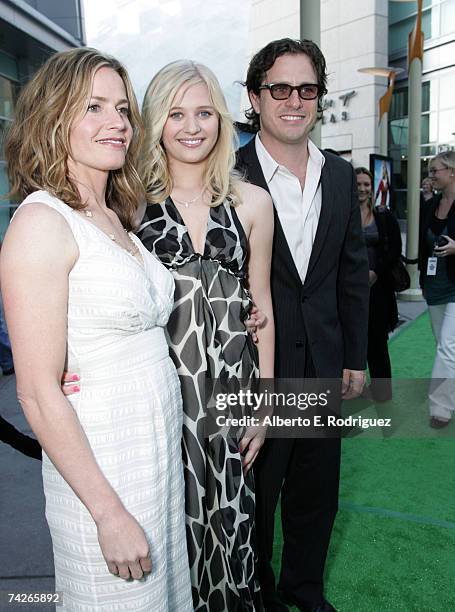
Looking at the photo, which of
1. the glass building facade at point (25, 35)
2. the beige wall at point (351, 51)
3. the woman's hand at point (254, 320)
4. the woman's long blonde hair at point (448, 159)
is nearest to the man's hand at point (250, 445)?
the woman's hand at point (254, 320)

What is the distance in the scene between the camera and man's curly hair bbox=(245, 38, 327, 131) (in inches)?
81.2

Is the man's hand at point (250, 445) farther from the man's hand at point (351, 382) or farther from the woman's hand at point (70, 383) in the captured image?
the woman's hand at point (70, 383)

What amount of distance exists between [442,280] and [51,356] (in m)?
3.44

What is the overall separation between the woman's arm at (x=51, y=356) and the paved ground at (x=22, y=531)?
140cm

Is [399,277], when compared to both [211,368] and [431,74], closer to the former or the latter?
[211,368]

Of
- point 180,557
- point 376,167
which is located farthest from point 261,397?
point 376,167

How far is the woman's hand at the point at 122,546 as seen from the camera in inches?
44.3

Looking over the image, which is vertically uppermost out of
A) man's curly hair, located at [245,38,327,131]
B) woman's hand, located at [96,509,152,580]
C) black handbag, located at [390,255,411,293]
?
man's curly hair, located at [245,38,327,131]

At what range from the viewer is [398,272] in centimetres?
428

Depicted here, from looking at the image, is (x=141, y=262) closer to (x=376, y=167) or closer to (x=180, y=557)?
(x=180, y=557)

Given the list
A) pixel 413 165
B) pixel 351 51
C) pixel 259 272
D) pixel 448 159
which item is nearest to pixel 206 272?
pixel 259 272

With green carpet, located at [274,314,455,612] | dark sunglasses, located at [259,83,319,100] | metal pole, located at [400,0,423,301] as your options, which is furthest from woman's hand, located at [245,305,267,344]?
metal pole, located at [400,0,423,301]

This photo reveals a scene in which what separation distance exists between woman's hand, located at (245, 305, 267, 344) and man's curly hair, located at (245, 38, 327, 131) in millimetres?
892

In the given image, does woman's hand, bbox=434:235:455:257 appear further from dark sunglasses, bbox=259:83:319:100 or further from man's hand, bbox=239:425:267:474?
man's hand, bbox=239:425:267:474
